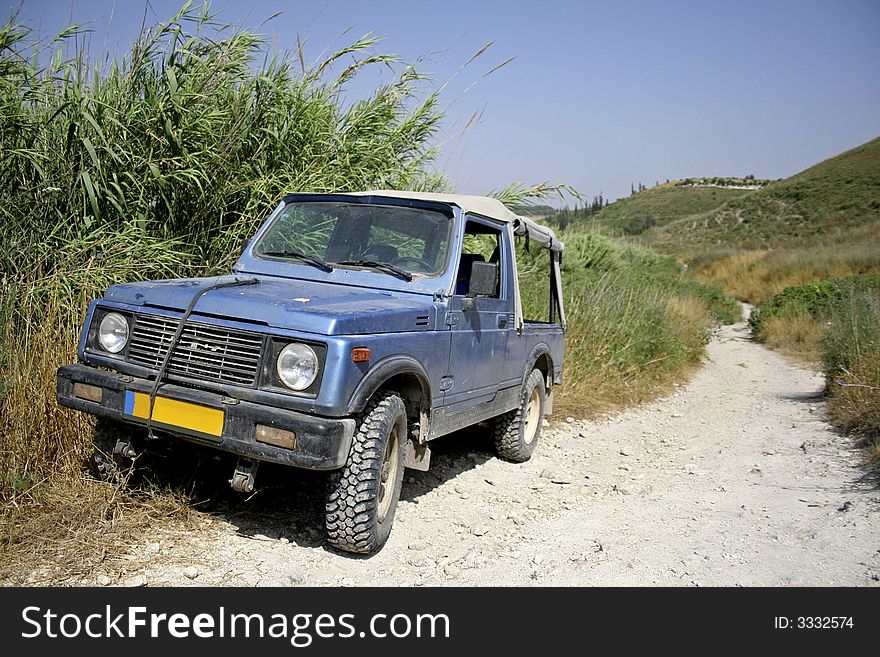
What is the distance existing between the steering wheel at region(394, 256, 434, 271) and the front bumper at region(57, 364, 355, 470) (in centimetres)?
140

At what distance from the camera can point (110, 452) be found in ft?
13.8

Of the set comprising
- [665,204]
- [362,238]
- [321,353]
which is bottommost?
[321,353]

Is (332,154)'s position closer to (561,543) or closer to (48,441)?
(48,441)

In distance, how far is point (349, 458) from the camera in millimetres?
3811

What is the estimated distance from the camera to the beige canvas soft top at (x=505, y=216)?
5152 mm

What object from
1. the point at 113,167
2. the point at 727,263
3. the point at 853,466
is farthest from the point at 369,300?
the point at 727,263

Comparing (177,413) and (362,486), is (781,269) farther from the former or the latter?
(177,413)

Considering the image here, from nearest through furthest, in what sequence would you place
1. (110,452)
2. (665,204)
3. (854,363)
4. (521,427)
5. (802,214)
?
(110,452)
(521,427)
(854,363)
(802,214)
(665,204)

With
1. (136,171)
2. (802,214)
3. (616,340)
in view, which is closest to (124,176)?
(136,171)

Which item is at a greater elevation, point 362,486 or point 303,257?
point 303,257

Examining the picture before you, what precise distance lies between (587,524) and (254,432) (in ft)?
7.97

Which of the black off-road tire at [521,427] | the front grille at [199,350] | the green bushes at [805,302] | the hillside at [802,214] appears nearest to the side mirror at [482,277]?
the front grille at [199,350]
